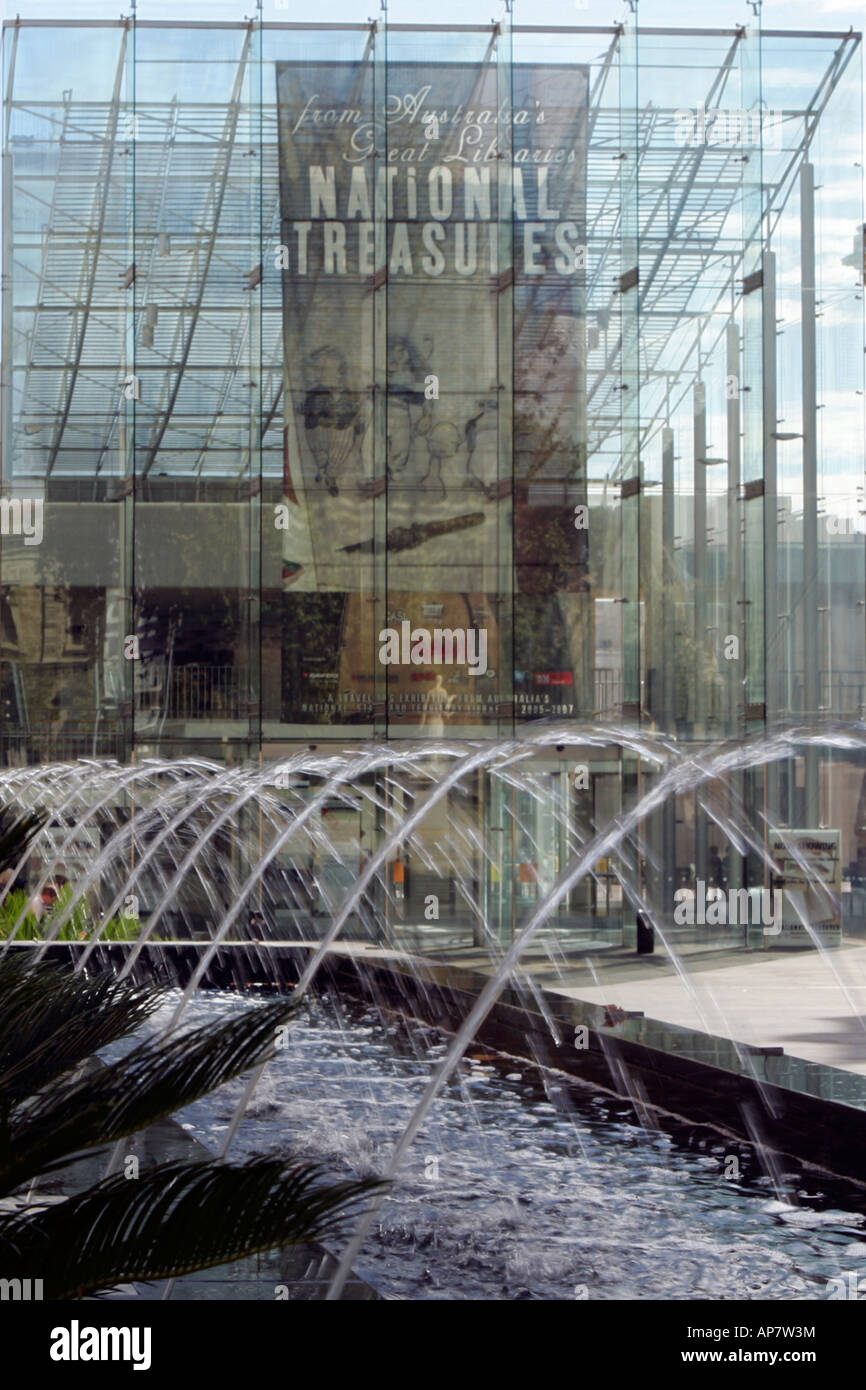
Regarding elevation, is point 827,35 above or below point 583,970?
above

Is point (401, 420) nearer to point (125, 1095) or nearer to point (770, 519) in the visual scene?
point (770, 519)

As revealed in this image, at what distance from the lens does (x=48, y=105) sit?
2011 cm

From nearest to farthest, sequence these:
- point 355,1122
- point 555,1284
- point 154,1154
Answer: point 555,1284
point 154,1154
point 355,1122

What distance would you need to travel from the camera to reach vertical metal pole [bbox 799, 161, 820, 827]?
66.6 feet

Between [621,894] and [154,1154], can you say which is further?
[621,894]

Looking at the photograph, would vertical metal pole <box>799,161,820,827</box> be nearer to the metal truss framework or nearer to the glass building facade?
the glass building facade

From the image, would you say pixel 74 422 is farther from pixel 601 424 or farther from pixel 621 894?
pixel 621 894

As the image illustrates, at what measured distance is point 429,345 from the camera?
19.8 meters

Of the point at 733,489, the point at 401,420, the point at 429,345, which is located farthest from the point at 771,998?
the point at 429,345

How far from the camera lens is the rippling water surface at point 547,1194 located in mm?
5887

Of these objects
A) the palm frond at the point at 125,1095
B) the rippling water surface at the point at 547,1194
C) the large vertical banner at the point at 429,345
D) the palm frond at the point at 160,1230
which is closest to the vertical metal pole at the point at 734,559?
the large vertical banner at the point at 429,345

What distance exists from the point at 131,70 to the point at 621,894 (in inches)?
447

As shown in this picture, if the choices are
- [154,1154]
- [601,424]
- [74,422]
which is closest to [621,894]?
[601,424]
